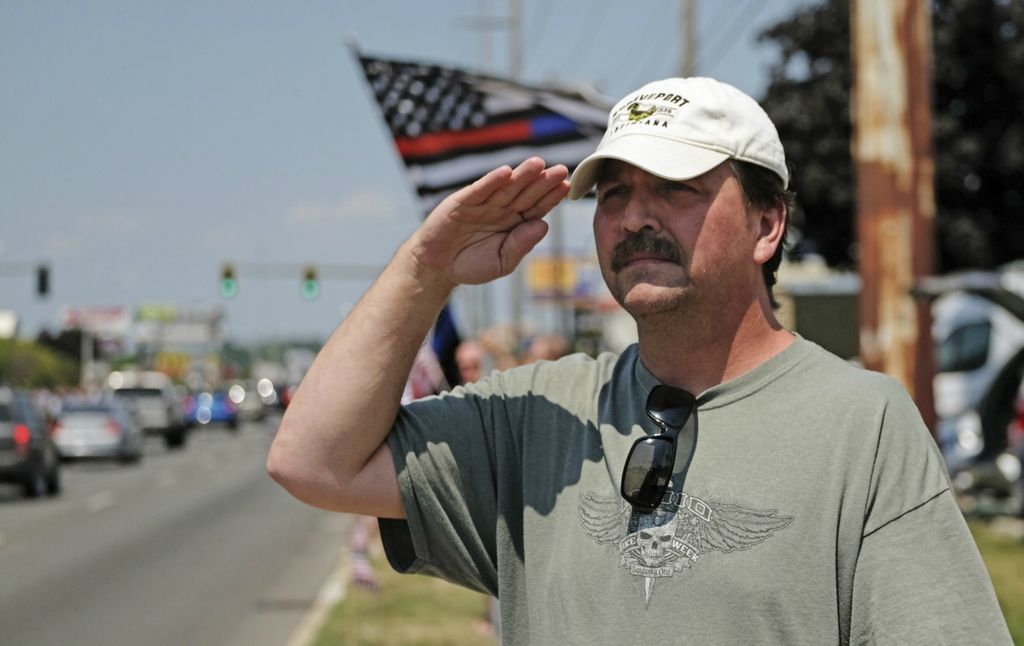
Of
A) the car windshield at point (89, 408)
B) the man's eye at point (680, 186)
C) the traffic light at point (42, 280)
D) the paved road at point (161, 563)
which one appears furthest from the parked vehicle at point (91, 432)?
the man's eye at point (680, 186)

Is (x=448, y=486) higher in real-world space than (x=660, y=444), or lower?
lower

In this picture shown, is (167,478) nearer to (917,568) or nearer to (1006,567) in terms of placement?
(1006,567)

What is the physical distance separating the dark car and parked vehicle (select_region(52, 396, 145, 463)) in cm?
756

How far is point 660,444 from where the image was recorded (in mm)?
2475

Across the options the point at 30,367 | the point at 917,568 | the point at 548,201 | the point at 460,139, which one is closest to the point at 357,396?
the point at 548,201

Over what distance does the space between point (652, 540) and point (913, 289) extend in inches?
235

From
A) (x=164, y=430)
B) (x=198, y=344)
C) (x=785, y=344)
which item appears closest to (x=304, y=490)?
(x=785, y=344)

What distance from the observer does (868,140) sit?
8.01 meters

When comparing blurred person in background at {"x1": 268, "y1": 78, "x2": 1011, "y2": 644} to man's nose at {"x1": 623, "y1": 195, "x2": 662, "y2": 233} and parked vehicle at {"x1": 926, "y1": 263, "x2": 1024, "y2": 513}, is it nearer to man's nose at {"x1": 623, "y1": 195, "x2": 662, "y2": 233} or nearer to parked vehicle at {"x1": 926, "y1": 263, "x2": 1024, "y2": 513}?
man's nose at {"x1": 623, "y1": 195, "x2": 662, "y2": 233}

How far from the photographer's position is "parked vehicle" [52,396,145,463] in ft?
98.4

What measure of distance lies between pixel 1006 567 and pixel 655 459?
393 inches

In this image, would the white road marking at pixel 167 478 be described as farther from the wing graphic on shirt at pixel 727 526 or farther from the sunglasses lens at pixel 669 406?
the wing graphic on shirt at pixel 727 526

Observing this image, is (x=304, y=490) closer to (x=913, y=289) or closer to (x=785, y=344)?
(x=785, y=344)

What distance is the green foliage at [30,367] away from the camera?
6969 cm
